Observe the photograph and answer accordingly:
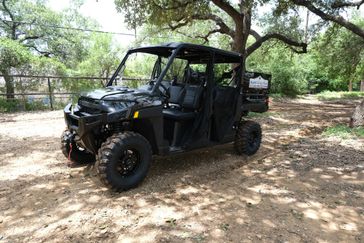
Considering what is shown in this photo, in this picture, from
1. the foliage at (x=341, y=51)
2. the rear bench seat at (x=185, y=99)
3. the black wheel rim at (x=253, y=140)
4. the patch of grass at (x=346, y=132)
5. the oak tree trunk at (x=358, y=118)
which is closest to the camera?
the rear bench seat at (x=185, y=99)

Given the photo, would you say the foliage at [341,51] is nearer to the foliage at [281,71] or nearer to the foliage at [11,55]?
the foliage at [281,71]

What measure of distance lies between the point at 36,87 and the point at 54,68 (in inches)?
61.5

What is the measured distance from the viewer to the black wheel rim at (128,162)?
3.97 meters

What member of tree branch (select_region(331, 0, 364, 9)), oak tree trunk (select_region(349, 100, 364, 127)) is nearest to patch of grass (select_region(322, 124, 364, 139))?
oak tree trunk (select_region(349, 100, 364, 127))

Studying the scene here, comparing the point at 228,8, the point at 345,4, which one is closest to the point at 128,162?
the point at 228,8

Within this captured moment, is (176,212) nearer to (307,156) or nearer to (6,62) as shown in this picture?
(307,156)

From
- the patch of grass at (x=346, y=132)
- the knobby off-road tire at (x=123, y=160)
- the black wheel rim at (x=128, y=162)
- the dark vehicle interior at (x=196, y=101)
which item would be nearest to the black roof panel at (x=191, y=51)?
the dark vehicle interior at (x=196, y=101)

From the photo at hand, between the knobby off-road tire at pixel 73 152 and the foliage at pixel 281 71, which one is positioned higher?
the foliage at pixel 281 71

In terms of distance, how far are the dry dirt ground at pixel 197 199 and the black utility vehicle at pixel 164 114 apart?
399 mm

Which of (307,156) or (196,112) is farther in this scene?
(307,156)

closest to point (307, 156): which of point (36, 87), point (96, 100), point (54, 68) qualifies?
point (96, 100)

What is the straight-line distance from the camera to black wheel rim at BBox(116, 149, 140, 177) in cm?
397

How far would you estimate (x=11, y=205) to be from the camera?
12.2 feet

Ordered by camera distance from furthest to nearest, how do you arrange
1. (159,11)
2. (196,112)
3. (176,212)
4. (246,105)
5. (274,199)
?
(159,11) < (246,105) < (196,112) < (274,199) < (176,212)
